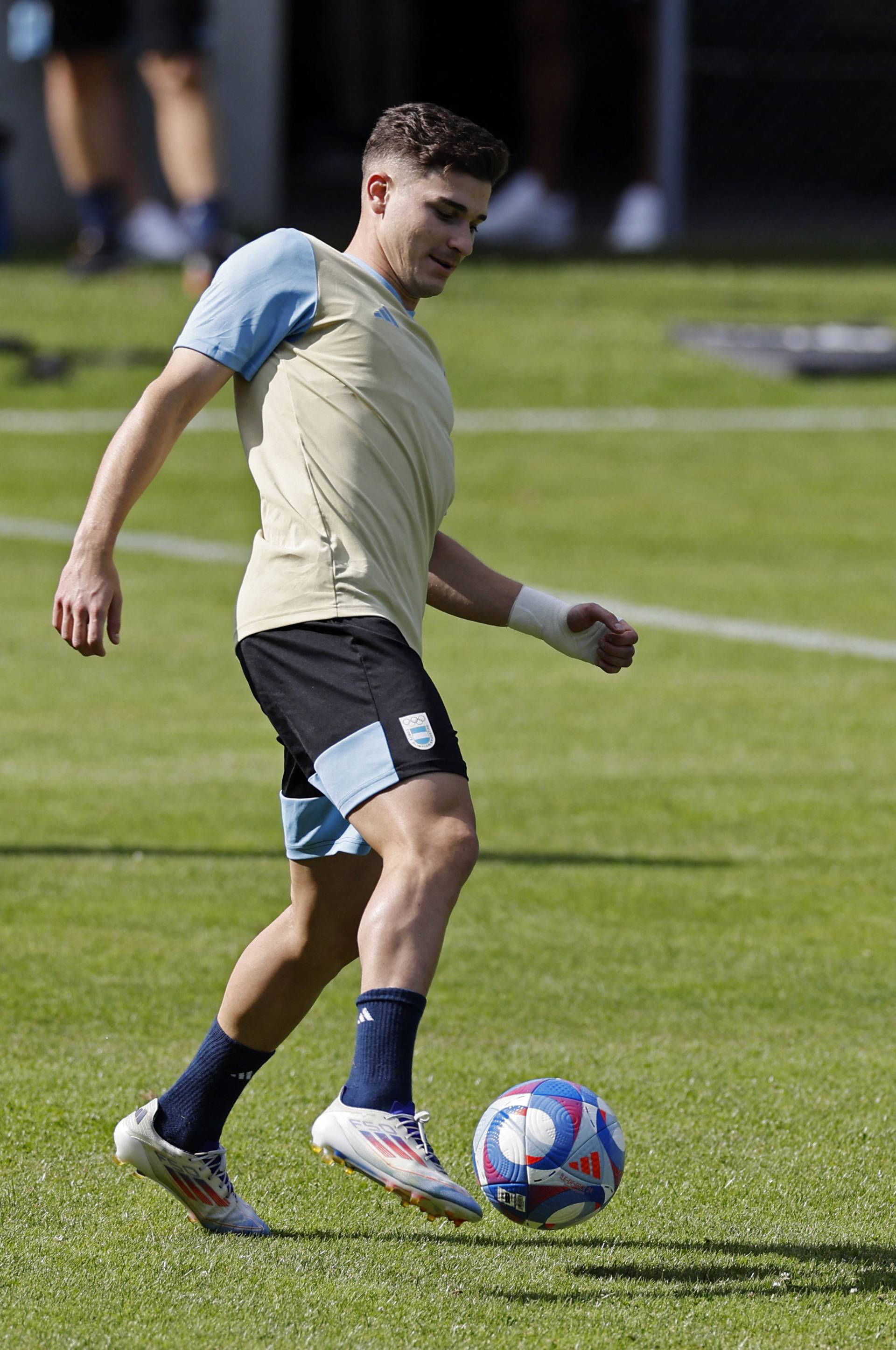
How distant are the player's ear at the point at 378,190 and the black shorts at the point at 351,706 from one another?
83 cm

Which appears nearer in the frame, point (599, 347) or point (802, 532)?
point (802, 532)

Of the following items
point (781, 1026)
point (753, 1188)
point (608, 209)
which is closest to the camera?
point (753, 1188)

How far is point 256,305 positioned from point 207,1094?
150 cm

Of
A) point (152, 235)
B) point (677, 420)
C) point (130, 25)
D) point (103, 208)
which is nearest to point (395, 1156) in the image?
point (677, 420)

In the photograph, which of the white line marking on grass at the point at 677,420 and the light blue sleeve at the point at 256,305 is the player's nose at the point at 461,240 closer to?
the light blue sleeve at the point at 256,305

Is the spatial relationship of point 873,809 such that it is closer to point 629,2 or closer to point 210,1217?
point 210,1217

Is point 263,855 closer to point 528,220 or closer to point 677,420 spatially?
point 677,420

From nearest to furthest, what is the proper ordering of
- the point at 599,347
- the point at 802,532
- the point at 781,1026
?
the point at 781,1026, the point at 802,532, the point at 599,347

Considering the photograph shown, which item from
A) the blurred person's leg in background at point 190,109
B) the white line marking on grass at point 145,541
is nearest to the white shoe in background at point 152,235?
the blurred person's leg in background at point 190,109

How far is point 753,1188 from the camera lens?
4.47 m

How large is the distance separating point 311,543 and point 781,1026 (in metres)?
2.21

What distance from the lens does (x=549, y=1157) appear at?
13.1 feet

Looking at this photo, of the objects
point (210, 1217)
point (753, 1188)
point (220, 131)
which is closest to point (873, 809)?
point (753, 1188)

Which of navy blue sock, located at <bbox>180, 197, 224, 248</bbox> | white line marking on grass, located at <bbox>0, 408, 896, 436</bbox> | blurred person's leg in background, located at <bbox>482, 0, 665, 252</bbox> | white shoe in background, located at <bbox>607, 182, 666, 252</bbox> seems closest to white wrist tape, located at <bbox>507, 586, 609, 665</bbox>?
white line marking on grass, located at <bbox>0, 408, 896, 436</bbox>
